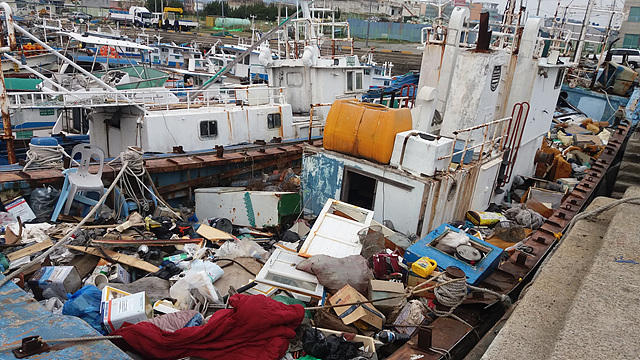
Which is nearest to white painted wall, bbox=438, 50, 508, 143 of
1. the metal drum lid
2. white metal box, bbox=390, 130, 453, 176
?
white metal box, bbox=390, 130, 453, 176

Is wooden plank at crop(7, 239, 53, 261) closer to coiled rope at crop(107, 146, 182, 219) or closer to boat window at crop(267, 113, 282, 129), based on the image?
coiled rope at crop(107, 146, 182, 219)

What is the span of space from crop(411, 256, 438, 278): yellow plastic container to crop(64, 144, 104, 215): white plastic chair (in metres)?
5.81

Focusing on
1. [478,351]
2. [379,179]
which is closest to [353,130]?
[379,179]

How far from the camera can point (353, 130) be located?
8.09 meters

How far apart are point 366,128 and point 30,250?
5.78 meters

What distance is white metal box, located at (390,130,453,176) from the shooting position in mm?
7488

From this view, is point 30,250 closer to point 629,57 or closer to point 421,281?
point 421,281

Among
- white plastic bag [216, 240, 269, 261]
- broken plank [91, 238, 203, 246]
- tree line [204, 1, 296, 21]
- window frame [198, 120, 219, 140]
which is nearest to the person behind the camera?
broken plank [91, 238, 203, 246]

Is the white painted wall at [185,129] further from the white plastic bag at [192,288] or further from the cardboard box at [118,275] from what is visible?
the white plastic bag at [192,288]

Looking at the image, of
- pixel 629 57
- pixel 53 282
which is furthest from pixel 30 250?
pixel 629 57

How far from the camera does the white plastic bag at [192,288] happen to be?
5008 mm

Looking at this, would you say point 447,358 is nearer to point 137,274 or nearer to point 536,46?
point 137,274

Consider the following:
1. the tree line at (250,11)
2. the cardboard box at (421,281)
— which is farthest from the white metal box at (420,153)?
the tree line at (250,11)

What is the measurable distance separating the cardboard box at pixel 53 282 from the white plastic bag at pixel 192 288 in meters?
1.29
